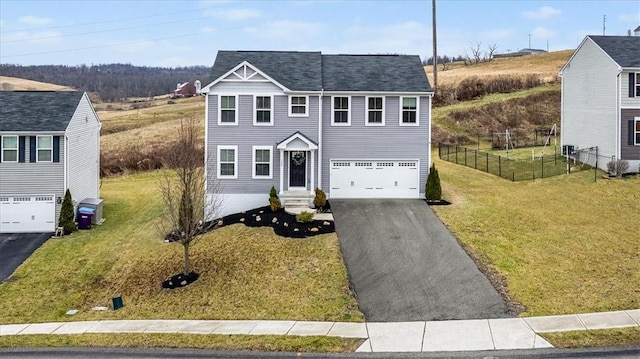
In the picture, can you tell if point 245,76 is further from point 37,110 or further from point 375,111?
point 37,110

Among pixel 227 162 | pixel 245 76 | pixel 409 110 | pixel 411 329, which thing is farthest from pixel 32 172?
pixel 411 329

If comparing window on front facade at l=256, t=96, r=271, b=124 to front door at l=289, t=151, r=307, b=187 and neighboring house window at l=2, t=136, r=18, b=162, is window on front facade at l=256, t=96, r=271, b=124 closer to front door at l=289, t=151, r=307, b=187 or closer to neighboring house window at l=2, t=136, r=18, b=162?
front door at l=289, t=151, r=307, b=187

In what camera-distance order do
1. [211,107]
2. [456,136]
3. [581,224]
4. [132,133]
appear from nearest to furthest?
1. [581,224]
2. [211,107]
3. [456,136]
4. [132,133]

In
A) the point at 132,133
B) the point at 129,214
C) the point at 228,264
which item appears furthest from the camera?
the point at 132,133

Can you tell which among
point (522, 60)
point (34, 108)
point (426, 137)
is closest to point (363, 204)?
point (426, 137)

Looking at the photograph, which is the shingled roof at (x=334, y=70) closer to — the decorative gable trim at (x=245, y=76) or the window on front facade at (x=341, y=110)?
the decorative gable trim at (x=245, y=76)

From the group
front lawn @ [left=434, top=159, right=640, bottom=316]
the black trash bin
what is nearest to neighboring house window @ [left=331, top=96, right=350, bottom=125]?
front lawn @ [left=434, top=159, right=640, bottom=316]

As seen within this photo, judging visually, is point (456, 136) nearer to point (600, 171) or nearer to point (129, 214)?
point (600, 171)

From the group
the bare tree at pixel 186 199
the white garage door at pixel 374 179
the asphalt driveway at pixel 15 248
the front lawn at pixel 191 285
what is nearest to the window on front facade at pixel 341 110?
the white garage door at pixel 374 179
